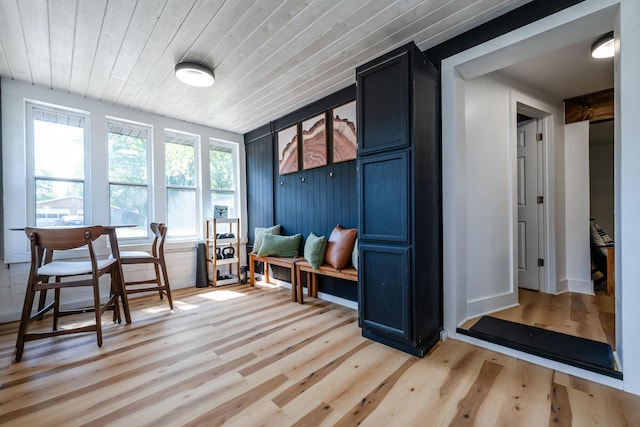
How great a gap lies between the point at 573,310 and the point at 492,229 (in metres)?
1.10

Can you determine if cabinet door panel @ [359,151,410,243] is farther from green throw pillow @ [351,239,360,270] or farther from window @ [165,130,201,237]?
window @ [165,130,201,237]

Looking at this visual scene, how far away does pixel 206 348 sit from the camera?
2.00 meters

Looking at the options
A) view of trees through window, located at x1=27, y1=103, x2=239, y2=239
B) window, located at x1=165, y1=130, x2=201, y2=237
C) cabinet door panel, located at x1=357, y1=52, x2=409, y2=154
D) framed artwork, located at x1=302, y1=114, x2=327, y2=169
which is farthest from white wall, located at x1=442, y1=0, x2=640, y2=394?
window, located at x1=165, y1=130, x2=201, y2=237

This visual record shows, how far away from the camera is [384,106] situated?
1.98m

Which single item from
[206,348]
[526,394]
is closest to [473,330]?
[526,394]

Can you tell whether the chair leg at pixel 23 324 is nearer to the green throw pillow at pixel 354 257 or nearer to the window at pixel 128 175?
the window at pixel 128 175

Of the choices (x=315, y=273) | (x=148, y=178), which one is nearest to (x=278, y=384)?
(x=315, y=273)

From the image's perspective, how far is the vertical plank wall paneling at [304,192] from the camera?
2.96 meters

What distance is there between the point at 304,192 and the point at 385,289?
1.87 meters

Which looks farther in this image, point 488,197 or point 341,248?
point 341,248

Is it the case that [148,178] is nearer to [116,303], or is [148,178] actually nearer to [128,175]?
[128,175]

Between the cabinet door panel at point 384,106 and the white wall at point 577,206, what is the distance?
277cm

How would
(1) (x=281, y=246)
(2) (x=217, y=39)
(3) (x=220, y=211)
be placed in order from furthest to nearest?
(3) (x=220, y=211)
(1) (x=281, y=246)
(2) (x=217, y=39)

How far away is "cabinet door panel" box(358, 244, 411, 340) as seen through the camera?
1.87 m
